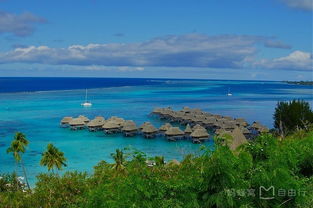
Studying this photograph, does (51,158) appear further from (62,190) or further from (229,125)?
(229,125)

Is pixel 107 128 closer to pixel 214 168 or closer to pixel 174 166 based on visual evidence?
pixel 174 166

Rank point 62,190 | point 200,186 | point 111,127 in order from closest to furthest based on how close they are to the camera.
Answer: point 200,186, point 62,190, point 111,127

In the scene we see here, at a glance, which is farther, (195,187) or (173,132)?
(173,132)

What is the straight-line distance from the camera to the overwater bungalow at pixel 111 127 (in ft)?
95.5

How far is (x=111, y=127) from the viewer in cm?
2909

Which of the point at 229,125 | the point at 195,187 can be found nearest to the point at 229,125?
the point at 229,125

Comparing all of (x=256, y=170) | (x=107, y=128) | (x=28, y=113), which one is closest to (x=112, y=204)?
(x=256, y=170)

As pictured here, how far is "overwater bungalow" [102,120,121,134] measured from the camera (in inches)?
1146

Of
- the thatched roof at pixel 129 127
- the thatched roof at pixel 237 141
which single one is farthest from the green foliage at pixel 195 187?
the thatched roof at pixel 129 127

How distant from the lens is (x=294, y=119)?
77.3 ft

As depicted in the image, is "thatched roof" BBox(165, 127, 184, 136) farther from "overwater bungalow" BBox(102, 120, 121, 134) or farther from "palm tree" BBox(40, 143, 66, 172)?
"palm tree" BBox(40, 143, 66, 172)

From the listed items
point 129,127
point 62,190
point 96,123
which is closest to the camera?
point 62,190

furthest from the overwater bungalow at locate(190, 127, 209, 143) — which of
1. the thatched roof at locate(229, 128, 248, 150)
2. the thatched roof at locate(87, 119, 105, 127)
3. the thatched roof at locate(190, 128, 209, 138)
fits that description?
the thatched roof at locate(87, 119, 105, 127)

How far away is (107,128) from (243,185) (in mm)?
25563
